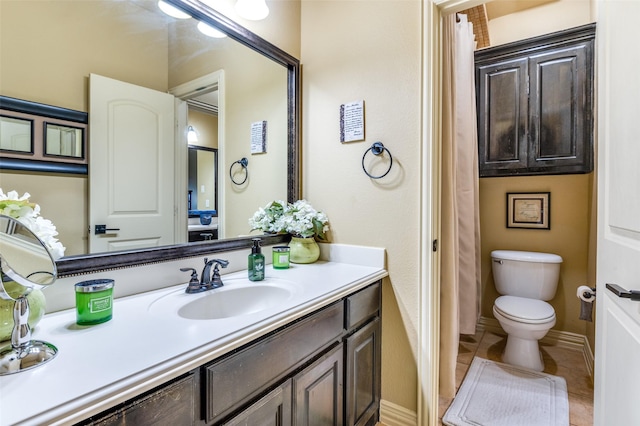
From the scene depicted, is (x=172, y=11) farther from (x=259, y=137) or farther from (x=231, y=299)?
(x=231, y=299)

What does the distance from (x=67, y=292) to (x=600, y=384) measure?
171 centimetres

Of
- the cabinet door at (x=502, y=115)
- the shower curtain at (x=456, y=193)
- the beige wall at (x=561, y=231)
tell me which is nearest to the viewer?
the shower curtain at (x=456, y=193)

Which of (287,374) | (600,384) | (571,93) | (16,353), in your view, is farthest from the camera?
(571,93)

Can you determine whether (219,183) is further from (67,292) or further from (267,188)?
(67,292)

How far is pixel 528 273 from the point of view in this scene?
7.52 feet

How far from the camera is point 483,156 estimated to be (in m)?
2.31

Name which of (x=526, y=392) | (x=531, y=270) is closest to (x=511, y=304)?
(x=531, y=270)

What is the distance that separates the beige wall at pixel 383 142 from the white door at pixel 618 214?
24.5 inches

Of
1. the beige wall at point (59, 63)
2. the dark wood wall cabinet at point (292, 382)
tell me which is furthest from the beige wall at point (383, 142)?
the beige wall at point (59, 63)

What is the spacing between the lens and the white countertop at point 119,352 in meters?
0.50

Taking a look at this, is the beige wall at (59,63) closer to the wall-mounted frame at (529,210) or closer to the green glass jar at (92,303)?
the green glass jar at (92,303)

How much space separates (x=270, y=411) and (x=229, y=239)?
0.76m

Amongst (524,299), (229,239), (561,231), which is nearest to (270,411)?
(229,239)

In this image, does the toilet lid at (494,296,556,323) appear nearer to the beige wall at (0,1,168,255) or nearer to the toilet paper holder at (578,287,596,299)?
the toilet paper holder at (578,287,596,299)
